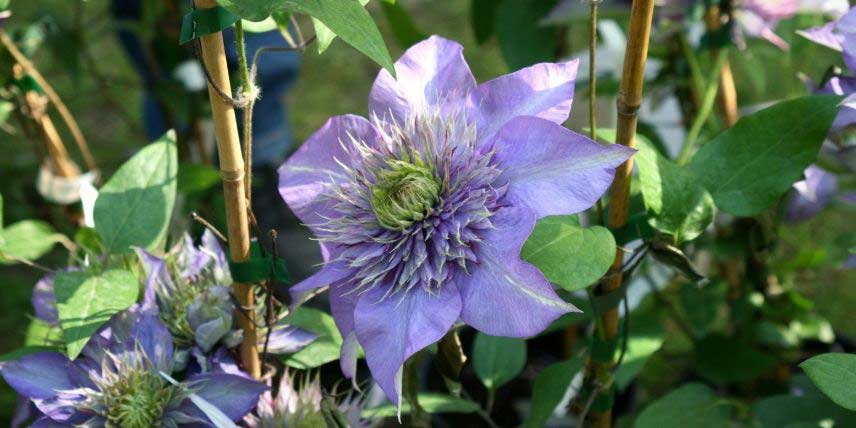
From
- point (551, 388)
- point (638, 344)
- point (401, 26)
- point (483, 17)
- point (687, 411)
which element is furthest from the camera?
point (483, 17)

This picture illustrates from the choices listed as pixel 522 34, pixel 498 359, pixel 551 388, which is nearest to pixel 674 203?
pixel 551 388

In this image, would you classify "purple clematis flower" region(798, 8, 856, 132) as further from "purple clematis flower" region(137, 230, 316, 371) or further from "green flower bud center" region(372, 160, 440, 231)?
"purple clematis flower" region(137, 230, 316, 371)

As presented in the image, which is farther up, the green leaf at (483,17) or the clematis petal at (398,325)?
the clematis petal at (398,325)

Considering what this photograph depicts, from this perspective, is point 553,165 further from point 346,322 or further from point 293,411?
point 293,411

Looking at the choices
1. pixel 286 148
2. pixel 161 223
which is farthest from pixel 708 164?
pixel 286 148

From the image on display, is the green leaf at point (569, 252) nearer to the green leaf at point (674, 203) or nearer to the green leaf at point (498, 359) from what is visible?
the green leaf at point (674, 203)

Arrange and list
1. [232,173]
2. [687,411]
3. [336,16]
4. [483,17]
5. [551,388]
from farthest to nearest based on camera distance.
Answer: [483,17] → [687,411] → [551,388] → [232,173] → [336,16]

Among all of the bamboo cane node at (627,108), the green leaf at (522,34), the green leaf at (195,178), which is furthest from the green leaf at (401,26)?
the bamboo cane node at (627,108)
